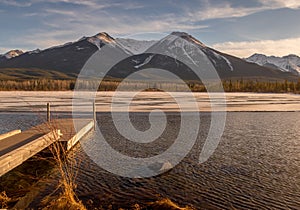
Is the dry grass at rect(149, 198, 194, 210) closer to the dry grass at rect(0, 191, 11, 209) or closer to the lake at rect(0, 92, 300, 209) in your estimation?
the lake at rect(0, 92, 300, 209)

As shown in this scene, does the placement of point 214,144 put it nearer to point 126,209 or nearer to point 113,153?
point 113,153

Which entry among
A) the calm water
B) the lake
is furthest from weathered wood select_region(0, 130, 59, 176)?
the calm water

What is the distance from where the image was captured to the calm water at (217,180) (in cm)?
732

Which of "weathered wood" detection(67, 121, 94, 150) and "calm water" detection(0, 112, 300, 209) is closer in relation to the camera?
"calm water" detection(0, 112, 300, 209)

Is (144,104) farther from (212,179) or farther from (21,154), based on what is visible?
(212,179)

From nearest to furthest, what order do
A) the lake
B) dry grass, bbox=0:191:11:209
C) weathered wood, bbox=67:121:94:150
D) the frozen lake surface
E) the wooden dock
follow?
1. dry grass, bbox=0:191:11:209
2. the lake
3. the wooden dock
4. weathered wood, bbox=67:121:94:150
5. the frozen lake surface

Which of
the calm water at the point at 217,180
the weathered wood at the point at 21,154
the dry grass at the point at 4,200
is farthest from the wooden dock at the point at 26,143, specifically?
the calm water at the point at 217,180

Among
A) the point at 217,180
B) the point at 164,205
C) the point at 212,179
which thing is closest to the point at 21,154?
Result: the point at 164,205

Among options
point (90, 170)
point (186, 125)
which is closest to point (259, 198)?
point (90, 170)

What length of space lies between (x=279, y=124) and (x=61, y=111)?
15.2 meters

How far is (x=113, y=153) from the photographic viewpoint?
38.6 ft

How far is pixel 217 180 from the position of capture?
867 centimetres

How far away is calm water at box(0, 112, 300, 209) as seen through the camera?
7323 mm

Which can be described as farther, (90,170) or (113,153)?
(113,153)
